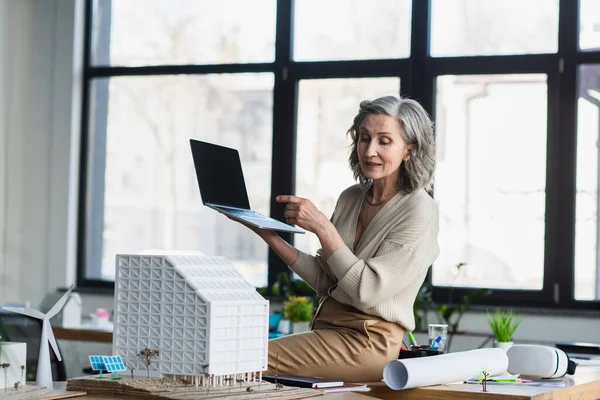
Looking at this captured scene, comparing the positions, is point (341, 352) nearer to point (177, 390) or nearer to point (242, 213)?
point (242, 213)

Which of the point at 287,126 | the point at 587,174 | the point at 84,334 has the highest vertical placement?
the point at 287,126

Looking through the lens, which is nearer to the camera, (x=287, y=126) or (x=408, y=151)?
(x=408, y=151)

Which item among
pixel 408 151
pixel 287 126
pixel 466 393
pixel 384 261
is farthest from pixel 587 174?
pixel 466 393

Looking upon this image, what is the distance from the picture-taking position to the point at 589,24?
18.5 feet

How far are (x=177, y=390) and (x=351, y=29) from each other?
4.48m

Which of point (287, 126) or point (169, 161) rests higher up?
point (287, 126)

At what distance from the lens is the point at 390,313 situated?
8.34 feet

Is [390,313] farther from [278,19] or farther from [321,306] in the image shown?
[278,19]

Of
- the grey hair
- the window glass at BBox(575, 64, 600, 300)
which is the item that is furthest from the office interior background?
the grey hair

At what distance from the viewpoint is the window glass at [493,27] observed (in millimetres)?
5723

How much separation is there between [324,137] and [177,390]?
4.34m

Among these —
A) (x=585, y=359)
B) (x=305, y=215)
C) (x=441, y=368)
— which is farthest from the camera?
(x=585, y=359)

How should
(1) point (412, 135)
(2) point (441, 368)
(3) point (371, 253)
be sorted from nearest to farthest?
(2) point (441, 368) → (3) point (371, 253) → (1) point (412, 135)

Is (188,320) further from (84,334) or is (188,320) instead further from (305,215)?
(84,334)
